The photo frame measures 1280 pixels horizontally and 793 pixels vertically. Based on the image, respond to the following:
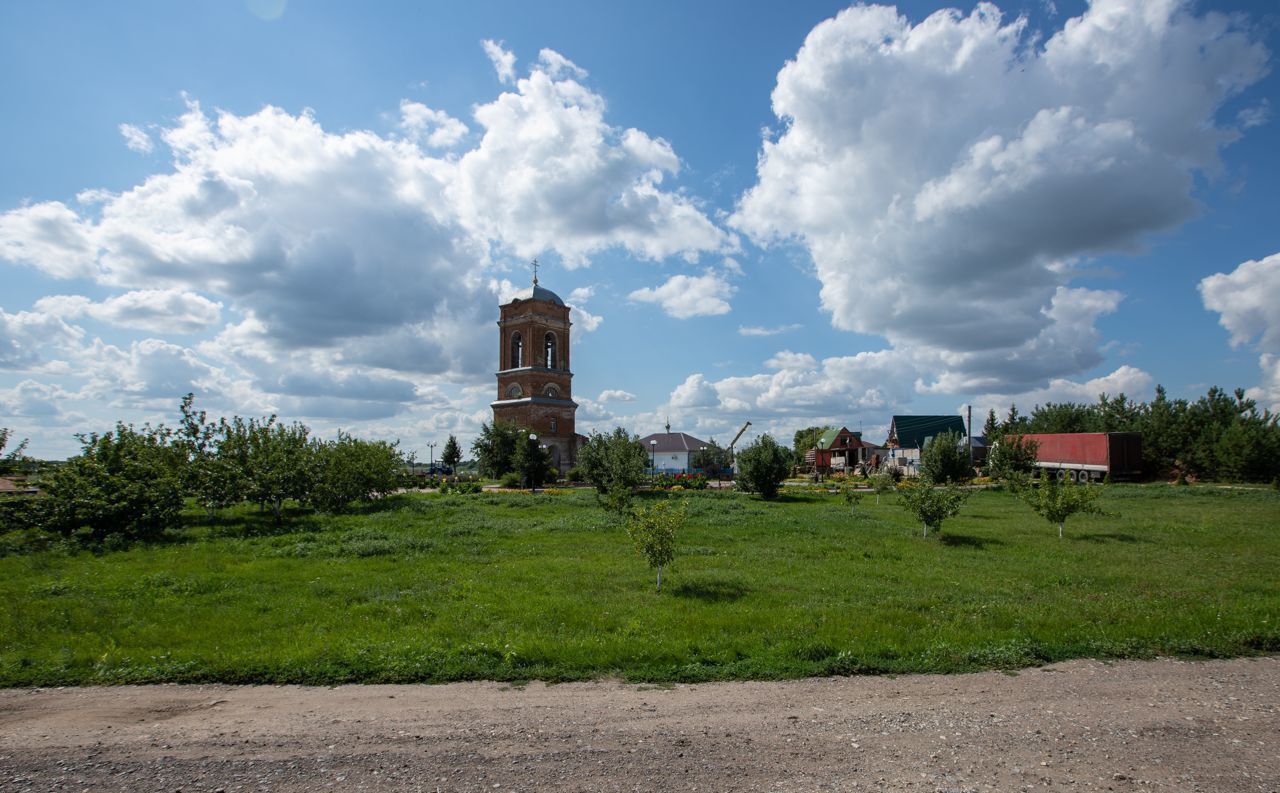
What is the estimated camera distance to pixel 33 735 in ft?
18.8

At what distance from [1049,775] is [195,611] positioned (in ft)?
37.0

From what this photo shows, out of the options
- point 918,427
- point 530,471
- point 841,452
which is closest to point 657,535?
point 530,471

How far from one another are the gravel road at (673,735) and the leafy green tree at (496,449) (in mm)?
35102

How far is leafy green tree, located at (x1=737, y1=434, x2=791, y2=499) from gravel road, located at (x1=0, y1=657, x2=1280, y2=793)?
80.0 ft

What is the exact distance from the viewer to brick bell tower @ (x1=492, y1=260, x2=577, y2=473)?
5012 centimetres

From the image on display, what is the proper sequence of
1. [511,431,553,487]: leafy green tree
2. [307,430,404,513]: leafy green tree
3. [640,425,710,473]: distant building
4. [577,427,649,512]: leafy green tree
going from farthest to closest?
[640,425,710,473]: distant building → [511,431,553,487]: leafy green tree → [577,427,649,512]: leafy green tree → [307,430,404,513]: leafy green tree

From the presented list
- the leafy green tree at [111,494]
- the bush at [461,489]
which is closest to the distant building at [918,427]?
the bush at [461,489]

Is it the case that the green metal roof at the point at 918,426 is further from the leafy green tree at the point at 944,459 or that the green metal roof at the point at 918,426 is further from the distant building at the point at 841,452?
the leafy green tree at the point at 944,459

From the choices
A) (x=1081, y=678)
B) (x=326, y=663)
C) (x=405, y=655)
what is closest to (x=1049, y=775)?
(x=1081, y=678)

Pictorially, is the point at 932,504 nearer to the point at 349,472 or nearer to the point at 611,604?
the point at 611,604

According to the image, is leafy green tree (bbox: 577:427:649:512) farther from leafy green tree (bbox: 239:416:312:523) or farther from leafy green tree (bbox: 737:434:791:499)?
leafy green tree (bbox: 239:416:312:523)

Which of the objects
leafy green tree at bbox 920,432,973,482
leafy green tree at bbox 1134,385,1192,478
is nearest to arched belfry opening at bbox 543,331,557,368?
leafy green tree at bbox 920,432,973,482

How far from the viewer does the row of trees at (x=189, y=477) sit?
17703 mm

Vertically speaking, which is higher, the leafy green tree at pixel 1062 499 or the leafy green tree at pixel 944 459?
the leafy green tree at pixel 944 459
